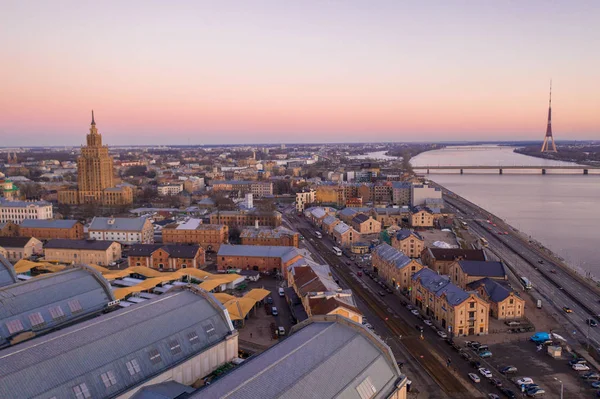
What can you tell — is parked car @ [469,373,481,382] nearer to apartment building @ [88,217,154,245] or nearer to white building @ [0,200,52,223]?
apartment building @ [88,217,154,245]

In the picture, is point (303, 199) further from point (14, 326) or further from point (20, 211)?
point (14, 326)

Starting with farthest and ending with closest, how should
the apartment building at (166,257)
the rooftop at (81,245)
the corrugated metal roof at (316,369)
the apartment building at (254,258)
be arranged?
the rooftop at (81,245) < the apartment building at (166,257) < the apartment building at (254,258) < the corrugated metal roof at (316,369)

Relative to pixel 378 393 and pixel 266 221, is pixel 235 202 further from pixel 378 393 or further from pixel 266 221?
pixel 378 393

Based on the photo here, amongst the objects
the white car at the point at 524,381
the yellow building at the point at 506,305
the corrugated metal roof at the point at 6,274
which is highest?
the corrugated metal roof at the point at 6,274

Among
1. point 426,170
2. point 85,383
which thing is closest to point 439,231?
point 85,383

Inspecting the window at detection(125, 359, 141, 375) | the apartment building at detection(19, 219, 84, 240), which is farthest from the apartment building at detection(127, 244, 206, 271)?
the window at detection(125, 359, 141, 375)

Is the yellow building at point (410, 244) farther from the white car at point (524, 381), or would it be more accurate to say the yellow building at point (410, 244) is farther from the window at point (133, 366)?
the window at point (133, 366)

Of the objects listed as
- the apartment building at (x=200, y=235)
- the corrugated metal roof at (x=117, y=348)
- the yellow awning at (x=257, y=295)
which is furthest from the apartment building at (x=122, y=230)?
the corrugated metal roof at (x=117, y=348)
